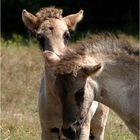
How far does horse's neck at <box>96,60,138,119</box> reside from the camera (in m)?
6.52

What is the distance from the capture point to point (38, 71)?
14.3 metres

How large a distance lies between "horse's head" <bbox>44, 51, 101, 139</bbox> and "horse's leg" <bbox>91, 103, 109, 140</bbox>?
1.94m

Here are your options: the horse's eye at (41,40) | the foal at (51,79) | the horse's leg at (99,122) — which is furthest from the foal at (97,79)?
the horse's leg at (99,122)

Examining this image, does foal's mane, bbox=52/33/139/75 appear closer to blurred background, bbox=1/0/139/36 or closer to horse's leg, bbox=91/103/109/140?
horse's leg, bbox=91/103/109/140

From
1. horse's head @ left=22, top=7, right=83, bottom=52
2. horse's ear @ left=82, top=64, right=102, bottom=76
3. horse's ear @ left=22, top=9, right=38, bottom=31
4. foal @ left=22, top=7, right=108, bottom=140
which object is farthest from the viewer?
horse's ear @ left=22, top=9, right=38, bottom=31

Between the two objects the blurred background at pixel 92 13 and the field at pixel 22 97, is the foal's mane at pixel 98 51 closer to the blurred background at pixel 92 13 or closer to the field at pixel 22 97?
the field at pixel 22 97

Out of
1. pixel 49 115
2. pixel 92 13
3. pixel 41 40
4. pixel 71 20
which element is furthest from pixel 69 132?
pixel 92 13

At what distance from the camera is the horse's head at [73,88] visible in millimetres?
6289

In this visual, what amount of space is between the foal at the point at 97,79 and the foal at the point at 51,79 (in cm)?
36

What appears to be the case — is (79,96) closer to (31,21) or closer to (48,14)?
(48,14)

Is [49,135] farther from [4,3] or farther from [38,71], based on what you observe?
[4,3]

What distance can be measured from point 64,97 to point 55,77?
0.23 meters

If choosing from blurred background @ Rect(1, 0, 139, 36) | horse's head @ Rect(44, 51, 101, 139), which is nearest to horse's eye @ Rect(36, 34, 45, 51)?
horse's head @ Rect(44, 51, 101, 139)

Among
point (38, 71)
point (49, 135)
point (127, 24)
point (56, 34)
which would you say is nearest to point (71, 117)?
point (49, 135)
